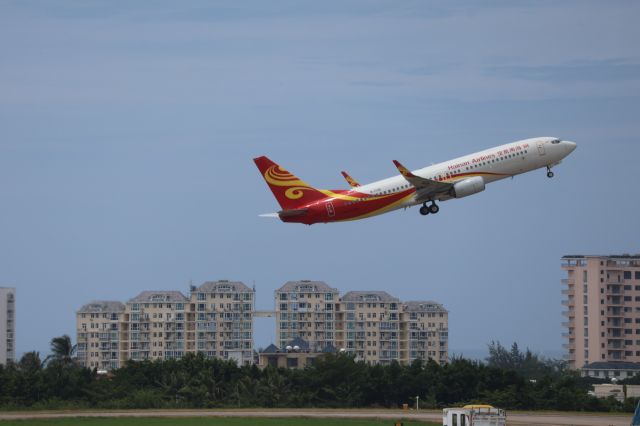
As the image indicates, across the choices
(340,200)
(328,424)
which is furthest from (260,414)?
(340,200)

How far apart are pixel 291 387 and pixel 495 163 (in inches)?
1268

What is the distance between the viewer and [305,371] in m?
125

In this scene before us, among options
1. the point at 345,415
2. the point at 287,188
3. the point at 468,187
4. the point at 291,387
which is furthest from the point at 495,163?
the point at 291,387

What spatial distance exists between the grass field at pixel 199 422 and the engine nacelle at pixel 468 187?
821 inches

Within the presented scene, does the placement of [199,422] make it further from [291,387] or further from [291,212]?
[291,387]

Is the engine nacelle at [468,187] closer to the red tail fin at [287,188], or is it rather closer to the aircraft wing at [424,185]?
the aircraft wing at [424,185]

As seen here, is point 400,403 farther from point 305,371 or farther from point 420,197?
point 420,197

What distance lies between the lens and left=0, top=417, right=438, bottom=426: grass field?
94.4 metres

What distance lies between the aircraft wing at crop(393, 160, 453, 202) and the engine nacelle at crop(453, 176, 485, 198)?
0.62 m

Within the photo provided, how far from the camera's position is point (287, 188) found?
105000 millimetres

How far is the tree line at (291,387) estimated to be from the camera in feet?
384

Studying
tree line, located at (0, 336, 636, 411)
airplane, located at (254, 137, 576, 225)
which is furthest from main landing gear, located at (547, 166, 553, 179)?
tree line, located at (0, 336, 636, 411)

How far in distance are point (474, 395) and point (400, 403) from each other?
721 cm

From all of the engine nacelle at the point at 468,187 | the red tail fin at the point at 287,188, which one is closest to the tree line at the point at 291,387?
the engine nacelle at the point at 468,187
